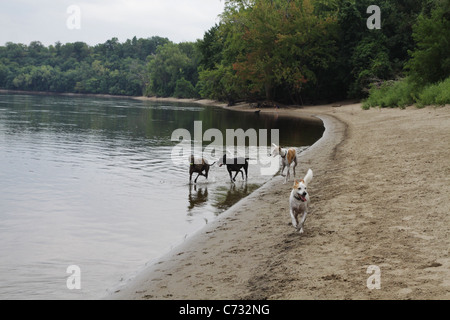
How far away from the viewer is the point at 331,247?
6887mm

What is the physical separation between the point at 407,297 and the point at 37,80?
7097 inches

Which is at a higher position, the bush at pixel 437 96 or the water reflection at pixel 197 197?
the bush at pixel 437 96

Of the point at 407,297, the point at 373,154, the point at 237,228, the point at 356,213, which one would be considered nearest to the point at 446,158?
the point at 373,154

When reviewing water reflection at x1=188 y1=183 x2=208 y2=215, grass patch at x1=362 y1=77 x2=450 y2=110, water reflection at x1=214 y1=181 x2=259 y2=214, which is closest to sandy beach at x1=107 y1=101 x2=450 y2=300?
water reflection at x1=214 y1=181 x2=259 y2=214

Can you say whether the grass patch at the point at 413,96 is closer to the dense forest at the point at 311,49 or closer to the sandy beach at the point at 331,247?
the dense forest at the point at 311,49

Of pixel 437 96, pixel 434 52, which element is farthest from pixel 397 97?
pixel 437 96

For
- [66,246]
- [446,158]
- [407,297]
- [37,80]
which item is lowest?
[66,246]

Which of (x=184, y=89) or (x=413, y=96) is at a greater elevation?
(x=184, y=89)

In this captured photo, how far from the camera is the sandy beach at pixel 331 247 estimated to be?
5.48m

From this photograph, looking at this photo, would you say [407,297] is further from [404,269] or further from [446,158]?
[446,158]

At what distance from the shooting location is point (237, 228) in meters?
9.43

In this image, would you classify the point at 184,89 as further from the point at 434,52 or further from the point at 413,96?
the point at 413,96

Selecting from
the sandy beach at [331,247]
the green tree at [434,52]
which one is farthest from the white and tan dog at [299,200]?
the green tree at [434,52]

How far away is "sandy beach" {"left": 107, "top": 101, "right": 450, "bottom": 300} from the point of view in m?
5.48
